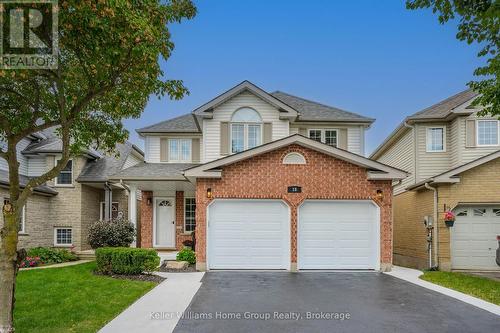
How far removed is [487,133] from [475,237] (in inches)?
168

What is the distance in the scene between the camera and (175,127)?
66.4 feet

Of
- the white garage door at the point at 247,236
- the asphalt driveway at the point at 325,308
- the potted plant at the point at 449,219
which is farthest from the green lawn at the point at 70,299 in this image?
the potted plant at the point at 449,219

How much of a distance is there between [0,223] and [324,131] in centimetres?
1364

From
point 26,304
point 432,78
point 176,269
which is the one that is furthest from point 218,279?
point 432,78

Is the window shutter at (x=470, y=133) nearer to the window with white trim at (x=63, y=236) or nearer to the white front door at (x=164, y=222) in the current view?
the white front door at (x=164, y=222)

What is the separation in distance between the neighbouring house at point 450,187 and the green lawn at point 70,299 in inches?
419

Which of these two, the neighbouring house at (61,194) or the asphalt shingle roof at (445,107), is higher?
the asphalt shingle roof at (445,107)

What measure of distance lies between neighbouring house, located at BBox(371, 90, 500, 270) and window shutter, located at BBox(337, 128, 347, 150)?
2.54 m

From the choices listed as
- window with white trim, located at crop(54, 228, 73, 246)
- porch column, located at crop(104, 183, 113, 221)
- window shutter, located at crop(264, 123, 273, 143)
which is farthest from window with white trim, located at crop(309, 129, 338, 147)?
window with white trim, located at crop(54, 228, 73, 246)

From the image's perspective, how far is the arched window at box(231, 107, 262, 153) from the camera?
18.2 meters

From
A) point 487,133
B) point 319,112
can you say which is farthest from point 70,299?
point 487,133

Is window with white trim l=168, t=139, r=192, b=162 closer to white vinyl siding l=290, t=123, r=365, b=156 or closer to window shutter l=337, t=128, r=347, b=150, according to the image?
white vinyl siding l=290, t=123, r=365, b=156

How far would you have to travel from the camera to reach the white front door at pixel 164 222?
65.4 ft

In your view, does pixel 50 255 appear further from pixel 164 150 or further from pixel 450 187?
pixel 450 187
